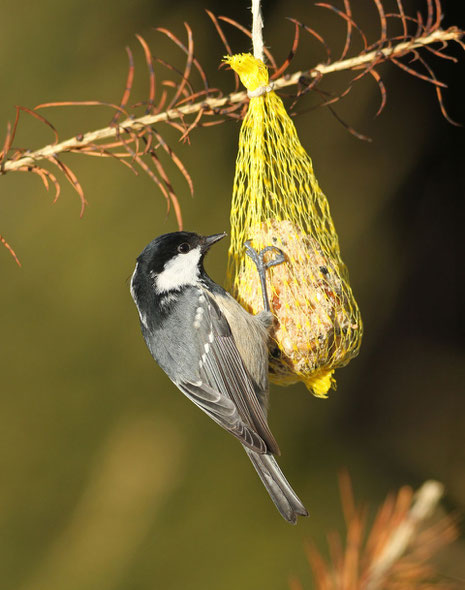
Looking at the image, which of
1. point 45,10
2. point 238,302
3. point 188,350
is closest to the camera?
point 188,350

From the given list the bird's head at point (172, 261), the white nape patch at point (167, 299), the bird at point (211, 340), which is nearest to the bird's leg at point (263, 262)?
the bird at point (211, 340)

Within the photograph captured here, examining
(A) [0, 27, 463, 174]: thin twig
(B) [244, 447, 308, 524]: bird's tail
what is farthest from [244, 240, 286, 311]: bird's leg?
(A) [0, 27, 463, 174]: thin twig

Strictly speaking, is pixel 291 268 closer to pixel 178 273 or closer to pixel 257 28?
pixel 178 273

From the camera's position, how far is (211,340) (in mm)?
1943

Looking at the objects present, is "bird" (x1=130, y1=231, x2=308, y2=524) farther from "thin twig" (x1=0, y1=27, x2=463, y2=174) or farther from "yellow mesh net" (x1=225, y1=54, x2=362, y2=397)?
"thin twig" (x1=0, y1=27, x2=463, y2=174)

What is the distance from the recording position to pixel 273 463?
199cm

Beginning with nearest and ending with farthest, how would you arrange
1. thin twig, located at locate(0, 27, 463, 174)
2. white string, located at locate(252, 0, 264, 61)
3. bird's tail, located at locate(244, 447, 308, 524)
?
thin twig, located at locate(0, 27, 463, 174) < white string, located at locate(252, 0, 264, 61) < bird's tail, located at locate(244, 447, 308, 524)

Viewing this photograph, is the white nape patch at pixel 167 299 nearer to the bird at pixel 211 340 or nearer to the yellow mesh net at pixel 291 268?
the bird at pixel 211 340

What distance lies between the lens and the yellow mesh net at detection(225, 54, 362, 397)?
1.95 meters

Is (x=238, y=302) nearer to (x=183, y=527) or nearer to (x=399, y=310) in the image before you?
(x=183, y=527)

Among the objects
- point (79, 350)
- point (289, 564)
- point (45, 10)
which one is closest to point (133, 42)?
point (45, 10)

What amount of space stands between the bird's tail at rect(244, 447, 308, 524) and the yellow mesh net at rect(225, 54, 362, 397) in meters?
0.25

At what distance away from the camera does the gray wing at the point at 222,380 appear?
75.7 inches

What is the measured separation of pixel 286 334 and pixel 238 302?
19 cm
